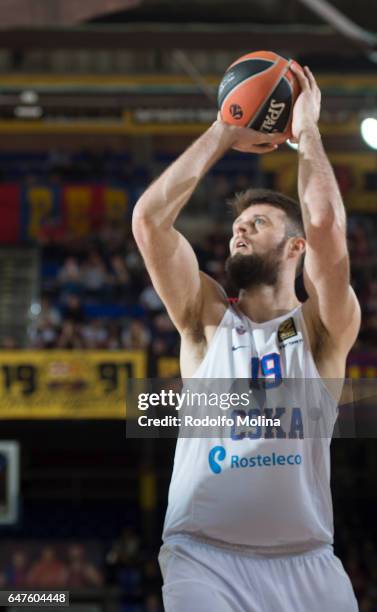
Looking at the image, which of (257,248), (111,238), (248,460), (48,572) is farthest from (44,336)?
(248,460)

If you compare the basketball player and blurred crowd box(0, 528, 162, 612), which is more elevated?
the basketball player

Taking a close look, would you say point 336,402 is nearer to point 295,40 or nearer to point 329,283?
point 329,283

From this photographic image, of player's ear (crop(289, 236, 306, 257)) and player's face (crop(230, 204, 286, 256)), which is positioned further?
player's ear (crop(289, 236, 306, 257))

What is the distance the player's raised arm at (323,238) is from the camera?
4.14 m

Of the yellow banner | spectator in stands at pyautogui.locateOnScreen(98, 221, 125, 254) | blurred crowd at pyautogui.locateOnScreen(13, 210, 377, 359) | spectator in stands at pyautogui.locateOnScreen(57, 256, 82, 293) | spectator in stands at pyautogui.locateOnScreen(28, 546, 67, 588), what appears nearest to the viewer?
spectator in stands at pyautogui.locateOnScreen(28, 546, 67, 588)

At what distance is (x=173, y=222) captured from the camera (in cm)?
415

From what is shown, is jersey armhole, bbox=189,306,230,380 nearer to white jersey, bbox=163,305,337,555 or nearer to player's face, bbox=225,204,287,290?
white jersey, bbox=163,305,337,555

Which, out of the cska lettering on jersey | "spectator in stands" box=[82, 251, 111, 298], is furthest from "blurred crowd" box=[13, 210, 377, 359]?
the cska lettering on jersey

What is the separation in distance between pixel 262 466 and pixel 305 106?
1.47m

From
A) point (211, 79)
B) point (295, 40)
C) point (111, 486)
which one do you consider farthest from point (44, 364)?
point (211, 79)

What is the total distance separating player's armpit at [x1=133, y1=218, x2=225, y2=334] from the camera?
4.11m

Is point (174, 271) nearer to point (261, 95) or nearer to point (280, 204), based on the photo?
point (280, 204)

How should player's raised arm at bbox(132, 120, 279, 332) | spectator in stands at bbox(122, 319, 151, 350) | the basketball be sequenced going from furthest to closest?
1. spectator in stands at bbox(122, 319, 151, 350)
2. the basketball
3. player's raised arm at bbox(132, 120, 279, 332)

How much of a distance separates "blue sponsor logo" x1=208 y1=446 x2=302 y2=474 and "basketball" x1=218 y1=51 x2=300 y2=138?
134cm
